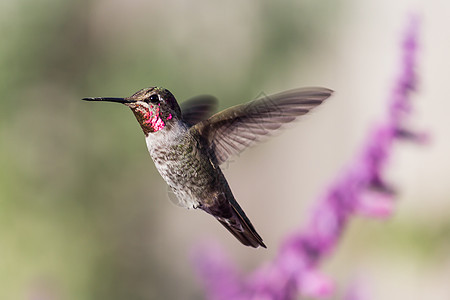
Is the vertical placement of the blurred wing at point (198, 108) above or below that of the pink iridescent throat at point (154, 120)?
below

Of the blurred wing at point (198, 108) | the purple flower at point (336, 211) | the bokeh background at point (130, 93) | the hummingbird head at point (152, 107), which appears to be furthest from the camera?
the bokeh background at point (130, 93)

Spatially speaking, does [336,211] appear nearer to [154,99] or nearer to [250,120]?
[250,120]

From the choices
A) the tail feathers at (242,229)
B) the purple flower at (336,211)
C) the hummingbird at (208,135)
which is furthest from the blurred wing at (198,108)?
the purple flower at (336,211)

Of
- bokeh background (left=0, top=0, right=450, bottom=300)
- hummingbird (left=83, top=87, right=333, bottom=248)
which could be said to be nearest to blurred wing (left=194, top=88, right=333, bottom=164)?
hummingbird (left=83, top=87, right=333, bottom=248)

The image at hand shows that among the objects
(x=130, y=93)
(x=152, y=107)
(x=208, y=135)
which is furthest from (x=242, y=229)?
(x=130, y=93)

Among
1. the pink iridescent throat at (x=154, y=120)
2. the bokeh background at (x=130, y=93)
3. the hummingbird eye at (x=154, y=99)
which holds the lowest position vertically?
the bokeh background at (x=130, y=93)

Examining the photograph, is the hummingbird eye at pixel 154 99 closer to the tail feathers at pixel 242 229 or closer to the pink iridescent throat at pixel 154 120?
the pink iridescent throat at pixel 154 120
